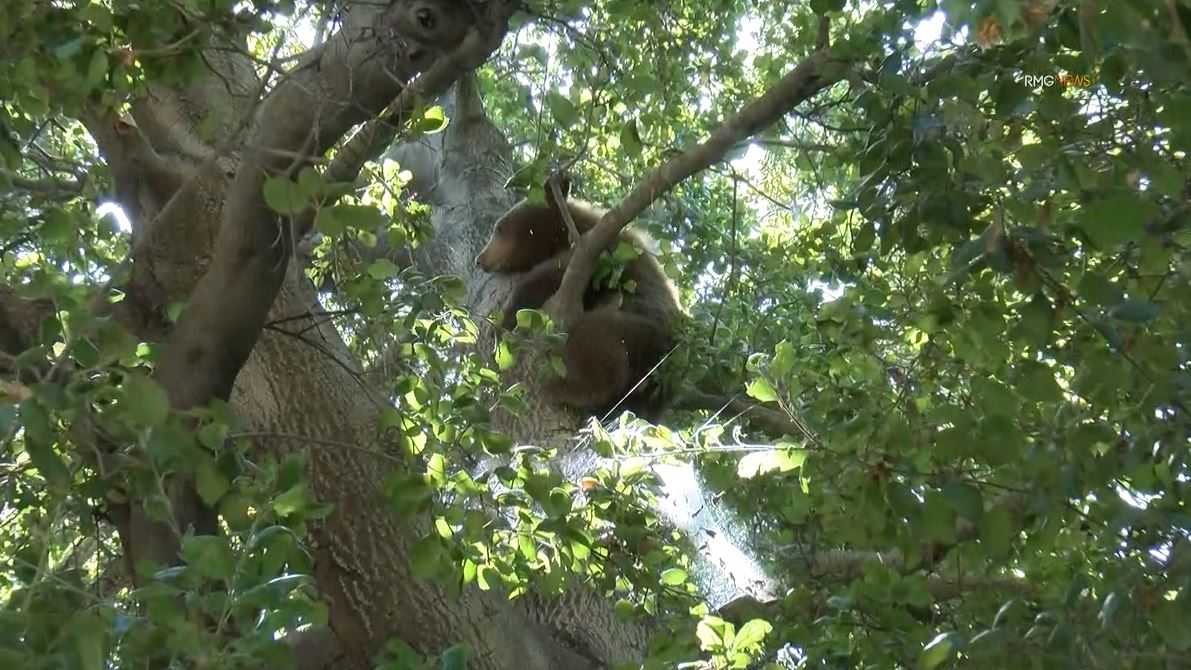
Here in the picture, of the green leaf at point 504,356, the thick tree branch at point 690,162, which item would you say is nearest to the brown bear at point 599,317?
the thick tree branch at point 690,162

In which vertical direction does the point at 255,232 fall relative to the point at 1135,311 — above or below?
above

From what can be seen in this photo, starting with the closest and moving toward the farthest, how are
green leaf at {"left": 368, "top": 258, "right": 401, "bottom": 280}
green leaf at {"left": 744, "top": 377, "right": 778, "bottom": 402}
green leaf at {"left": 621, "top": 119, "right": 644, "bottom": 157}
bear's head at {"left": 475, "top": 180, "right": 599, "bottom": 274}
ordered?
green leaf at {"left": 744, "top": 377, "right": 778, "bottom": 402}, green leaf at {"left": 368, "top": 258, "right": 401, "bottom": 280}, green leaf at {"left": 621, "top": 119, "right": 644, "bottom": 157}, bear's head at {"left": 475, "top": 180, "right": 599, "bottom": 274}

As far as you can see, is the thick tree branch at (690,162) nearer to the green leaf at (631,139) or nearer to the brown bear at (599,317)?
the brown bear at (599,317)

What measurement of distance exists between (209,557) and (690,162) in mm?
1757

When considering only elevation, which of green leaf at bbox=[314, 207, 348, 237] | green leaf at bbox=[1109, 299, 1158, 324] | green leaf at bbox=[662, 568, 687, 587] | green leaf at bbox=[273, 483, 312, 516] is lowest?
green leaf at bbox=[1109, 299, 1158, 324]

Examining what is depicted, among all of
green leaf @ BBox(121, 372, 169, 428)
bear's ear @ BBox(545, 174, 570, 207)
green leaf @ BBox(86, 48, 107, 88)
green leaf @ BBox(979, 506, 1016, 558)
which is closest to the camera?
green leaf @ BBox(121, 372, 169, 428)

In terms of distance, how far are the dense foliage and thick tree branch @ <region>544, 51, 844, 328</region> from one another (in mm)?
146

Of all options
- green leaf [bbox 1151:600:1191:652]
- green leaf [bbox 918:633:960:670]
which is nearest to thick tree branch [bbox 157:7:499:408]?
green leaf [bbox 918:633:960:670]

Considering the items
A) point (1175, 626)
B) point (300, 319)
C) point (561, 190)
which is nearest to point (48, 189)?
point (300, 319)

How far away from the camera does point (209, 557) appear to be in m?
1.23

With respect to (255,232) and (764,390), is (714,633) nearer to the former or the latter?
(764,390)

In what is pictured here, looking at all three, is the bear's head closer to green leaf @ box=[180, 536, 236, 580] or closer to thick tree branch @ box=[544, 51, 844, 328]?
thick tree branch @ box=[544, 51, 844, 328]

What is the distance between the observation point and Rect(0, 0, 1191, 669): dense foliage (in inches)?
47.7

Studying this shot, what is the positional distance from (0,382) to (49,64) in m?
0.47
